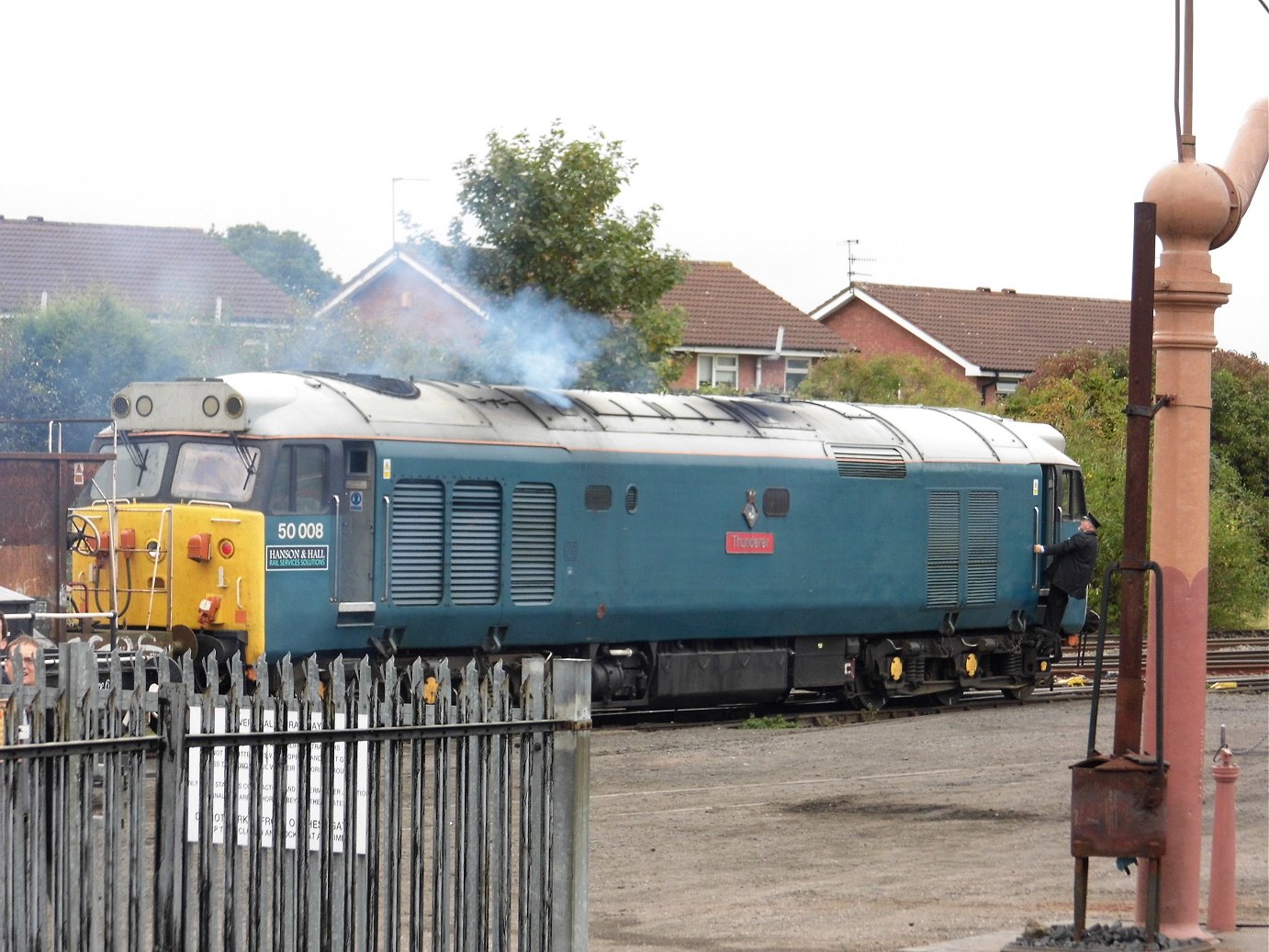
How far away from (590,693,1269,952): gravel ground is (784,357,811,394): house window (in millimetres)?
36205

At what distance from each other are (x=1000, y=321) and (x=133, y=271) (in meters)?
30.7

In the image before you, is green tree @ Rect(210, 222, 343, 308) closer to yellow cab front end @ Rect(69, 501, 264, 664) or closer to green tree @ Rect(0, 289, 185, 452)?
green tree @ Rect(0, 289, 185, 452)

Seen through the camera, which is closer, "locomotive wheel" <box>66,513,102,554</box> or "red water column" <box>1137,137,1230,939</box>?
"red water column" <box>1137,137,1230,939</box>

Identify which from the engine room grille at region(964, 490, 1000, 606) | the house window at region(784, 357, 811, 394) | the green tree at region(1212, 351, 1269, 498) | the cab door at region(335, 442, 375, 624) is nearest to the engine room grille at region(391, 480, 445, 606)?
the cab door at region(335, 442, 375, 624)

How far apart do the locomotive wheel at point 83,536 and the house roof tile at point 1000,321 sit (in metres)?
44.6

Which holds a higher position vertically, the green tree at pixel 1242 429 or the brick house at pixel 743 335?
the brick house at pixel 743 335

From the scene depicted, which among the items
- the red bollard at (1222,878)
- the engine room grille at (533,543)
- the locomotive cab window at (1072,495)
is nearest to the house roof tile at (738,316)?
the locomotive cab window at (1072,495)

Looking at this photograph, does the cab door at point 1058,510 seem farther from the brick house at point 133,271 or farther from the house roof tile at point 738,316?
the house roof tile at point 738,316

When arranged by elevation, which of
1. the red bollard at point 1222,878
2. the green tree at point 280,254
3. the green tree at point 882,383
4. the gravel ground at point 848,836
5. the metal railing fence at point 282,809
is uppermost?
the green tree at point 280,254

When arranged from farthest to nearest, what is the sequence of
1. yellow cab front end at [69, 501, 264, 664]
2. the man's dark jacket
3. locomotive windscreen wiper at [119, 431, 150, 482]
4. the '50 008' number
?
the man's dark jacket → locomotive windscreen wiper at [119, 431, 150, 482] → the '50 008' number → yellow cab front end at [69, 501, 264, 664]

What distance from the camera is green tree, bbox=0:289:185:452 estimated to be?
A: 31766 millimetres

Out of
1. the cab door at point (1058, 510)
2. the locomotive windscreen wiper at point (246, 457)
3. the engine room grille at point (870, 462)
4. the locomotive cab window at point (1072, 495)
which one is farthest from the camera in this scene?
the locomotive cab window at point (1072, 495)

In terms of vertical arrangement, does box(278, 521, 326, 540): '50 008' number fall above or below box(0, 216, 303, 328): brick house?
below

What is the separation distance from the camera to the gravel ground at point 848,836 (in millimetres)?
9398
